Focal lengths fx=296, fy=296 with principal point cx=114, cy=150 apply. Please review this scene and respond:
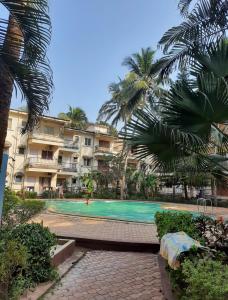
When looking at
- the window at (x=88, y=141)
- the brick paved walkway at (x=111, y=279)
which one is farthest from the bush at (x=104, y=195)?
the brick paved walkway at (x=111, y=279)

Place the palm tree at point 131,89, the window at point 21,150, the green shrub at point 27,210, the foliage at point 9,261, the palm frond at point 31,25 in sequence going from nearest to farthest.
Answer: the palm frond at point 31,25
the foliage at point 9,261
the green shrub at point 27,210
the palm tree at point 131,89
the window at point 21,150

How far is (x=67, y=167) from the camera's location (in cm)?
3416

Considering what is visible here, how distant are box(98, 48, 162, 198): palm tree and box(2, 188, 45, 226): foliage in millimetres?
17135

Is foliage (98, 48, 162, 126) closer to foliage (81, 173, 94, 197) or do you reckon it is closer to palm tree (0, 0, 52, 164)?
foliage (81, 173, 94, 197)

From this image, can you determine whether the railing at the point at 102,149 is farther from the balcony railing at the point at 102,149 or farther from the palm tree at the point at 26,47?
the palm tree at the point at 26,47

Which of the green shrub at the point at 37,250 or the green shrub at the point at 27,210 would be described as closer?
the green shrub at the point at 37,250

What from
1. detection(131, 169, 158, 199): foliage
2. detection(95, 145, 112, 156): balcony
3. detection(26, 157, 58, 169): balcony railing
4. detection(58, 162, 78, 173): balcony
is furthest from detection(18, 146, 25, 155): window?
detection(131, 169, 158, 199): foliage

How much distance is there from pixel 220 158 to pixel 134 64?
23.6 metres

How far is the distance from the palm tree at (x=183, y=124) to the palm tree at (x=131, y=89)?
63.8ft

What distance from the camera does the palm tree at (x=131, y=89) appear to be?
25312 mm

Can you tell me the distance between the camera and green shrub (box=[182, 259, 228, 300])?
2684 millimetres

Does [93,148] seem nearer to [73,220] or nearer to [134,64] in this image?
[134,64]

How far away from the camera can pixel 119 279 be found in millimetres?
5531

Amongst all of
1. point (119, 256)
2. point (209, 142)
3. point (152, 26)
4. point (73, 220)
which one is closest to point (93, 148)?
point (73, 220)
